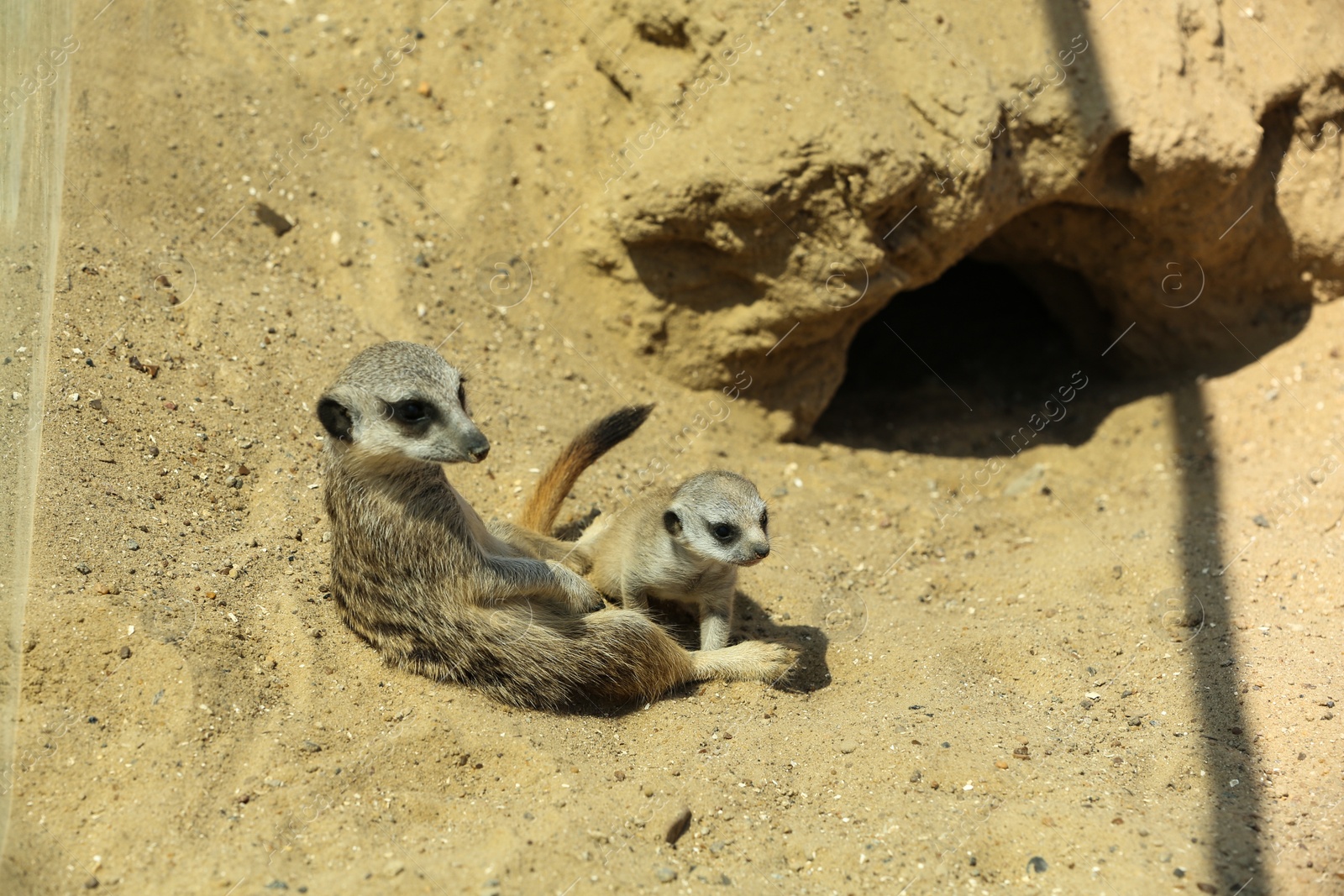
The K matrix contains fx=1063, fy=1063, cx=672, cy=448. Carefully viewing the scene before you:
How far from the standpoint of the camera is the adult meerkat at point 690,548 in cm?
360

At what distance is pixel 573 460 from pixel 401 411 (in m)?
1.07

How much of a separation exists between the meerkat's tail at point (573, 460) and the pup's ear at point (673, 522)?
418 millimetres

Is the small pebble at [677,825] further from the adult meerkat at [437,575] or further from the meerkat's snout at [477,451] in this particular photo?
the meerkat's snout at [477,451]

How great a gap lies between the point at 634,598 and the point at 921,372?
3.50 meters

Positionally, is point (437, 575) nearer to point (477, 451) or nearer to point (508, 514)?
point (477, 451)

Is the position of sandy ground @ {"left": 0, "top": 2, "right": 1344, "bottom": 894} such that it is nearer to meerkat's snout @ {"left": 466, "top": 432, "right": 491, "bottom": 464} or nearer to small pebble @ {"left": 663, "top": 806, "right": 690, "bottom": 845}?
small pebble @ {"left": 663, "top": 806, "right": 690, "bottom": 845}

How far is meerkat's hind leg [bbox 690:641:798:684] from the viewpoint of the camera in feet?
12.4

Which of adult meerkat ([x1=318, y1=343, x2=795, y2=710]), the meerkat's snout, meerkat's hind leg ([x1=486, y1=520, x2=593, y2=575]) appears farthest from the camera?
meerkat's hind leg ([x1=486, y1=520, x2=593, y2=575])

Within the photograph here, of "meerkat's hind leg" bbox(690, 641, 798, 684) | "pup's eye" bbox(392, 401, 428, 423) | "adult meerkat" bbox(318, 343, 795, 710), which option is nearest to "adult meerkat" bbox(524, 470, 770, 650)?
"meerkat's hind leg" bbox(690, 641, 798, 684)

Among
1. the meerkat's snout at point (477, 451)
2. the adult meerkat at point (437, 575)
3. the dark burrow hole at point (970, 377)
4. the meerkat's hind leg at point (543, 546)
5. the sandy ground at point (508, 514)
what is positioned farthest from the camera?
the dark burrow hole at point (970, 377)

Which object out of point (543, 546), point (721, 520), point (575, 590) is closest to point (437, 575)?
point (575, 590)

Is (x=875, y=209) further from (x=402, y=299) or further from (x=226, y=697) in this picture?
(x=226, y=697)

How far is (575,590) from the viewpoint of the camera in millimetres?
3553

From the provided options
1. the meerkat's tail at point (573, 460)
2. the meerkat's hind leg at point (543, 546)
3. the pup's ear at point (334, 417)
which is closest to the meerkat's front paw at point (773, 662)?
the meerkat's hind leg at point (543, 546)
